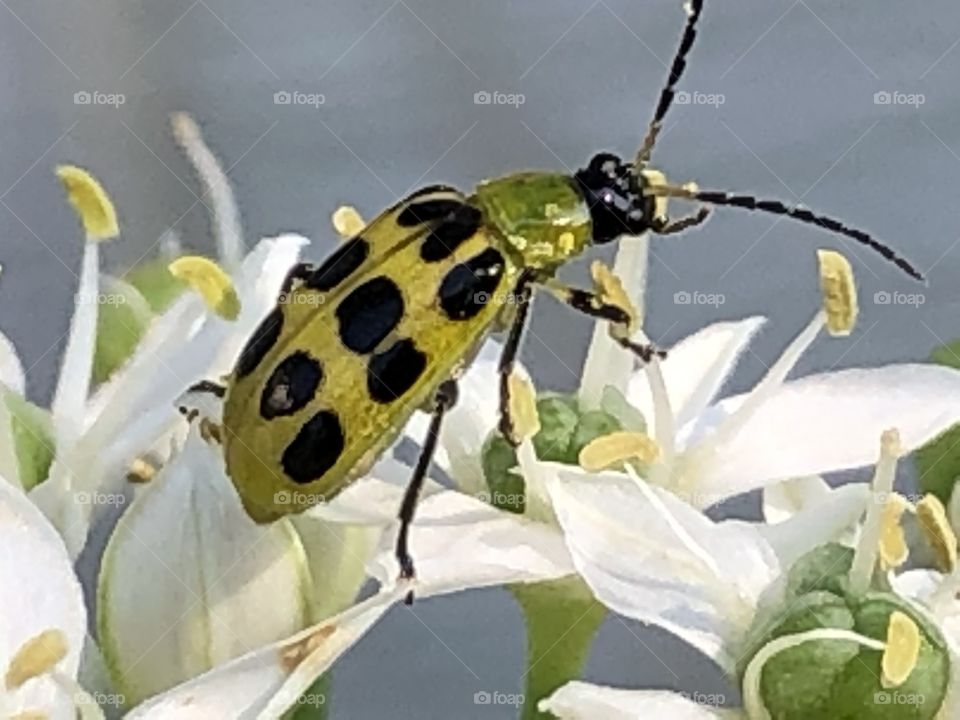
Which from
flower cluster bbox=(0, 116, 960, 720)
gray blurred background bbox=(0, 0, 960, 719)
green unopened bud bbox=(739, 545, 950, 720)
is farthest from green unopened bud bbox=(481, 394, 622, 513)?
gray blurred background bbox=(0, 0, 960, 719)

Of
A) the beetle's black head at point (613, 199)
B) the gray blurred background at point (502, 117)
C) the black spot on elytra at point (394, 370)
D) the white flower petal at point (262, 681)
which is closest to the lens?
the white flower petal at point (262, 681)

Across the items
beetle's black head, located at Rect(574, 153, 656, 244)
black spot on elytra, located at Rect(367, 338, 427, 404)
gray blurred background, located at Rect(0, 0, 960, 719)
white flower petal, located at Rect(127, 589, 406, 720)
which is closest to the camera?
white flower petal, located at Rect(127, 589, 406, 720)

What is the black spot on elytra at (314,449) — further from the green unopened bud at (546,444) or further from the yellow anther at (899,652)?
the yellow anther at (899,652)

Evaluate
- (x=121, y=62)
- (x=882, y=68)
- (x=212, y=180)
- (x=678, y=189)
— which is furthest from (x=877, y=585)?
(x=121, y=62)

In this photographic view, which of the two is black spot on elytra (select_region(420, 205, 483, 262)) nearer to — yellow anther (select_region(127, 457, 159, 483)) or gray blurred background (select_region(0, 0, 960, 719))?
yellow anther (select_region(127, 457, 159, 483))

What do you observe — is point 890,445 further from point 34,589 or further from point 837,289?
point 34,589

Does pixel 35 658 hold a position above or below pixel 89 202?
below

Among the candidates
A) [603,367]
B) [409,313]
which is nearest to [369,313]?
[409,313]

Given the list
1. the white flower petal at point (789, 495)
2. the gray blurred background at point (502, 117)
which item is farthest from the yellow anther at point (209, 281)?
the gray blurred background at point (502, 117)
